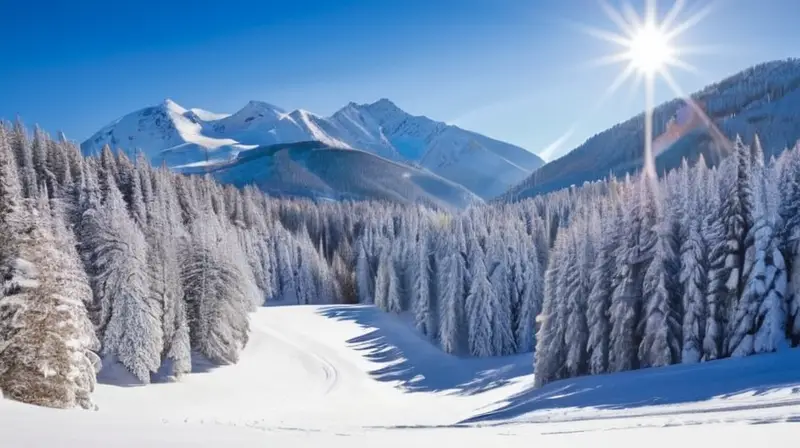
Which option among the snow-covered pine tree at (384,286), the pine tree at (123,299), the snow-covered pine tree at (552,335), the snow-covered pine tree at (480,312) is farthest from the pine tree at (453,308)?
the pine tree at (123,299)

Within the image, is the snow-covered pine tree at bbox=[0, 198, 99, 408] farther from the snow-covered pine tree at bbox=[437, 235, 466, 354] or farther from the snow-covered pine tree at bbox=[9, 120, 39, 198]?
the snow-covered pine tree at bbox=[9, 120, 39, 198]

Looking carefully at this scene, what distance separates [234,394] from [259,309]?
31557 mm

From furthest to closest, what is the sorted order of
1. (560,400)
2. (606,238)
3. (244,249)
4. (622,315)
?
(244,249)
(606,238)
(622,315)
(560,400)

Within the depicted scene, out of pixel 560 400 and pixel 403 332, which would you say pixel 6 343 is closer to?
pixel 560 400

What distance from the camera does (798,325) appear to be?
2078cm

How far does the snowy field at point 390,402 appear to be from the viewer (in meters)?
7.53

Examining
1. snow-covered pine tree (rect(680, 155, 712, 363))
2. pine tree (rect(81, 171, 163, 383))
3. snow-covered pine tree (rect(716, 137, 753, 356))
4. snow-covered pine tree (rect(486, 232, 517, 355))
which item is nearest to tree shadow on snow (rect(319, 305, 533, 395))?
snow-covered pine tree (rect(486, 232, 517, 355))

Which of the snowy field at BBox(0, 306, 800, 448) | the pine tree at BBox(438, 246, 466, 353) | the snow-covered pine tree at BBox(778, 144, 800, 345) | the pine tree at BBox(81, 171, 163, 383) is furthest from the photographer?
the pine tree at BBox(438, 246, 466, 353)

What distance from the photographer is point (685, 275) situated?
82.3 ft

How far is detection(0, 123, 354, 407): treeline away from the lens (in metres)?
15.3

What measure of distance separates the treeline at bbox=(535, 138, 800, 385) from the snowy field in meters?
4.12

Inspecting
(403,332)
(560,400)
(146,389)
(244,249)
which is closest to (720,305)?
(560,400)

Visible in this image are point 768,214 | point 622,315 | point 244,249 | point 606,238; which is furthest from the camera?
point 244,249

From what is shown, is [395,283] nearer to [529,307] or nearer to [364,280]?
[364,280]
